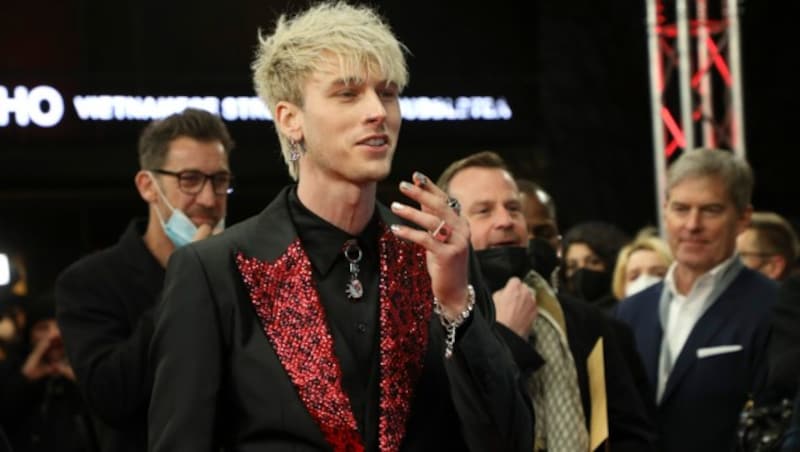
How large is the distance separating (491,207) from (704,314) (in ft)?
4.09

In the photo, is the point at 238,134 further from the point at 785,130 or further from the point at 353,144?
the point at 353,144

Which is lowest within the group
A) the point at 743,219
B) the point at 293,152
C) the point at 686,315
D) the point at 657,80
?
the point at 686,315

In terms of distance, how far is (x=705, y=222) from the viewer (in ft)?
16.7

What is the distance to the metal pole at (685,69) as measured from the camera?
9.19m

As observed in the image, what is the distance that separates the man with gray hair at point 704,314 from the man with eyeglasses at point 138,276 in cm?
153

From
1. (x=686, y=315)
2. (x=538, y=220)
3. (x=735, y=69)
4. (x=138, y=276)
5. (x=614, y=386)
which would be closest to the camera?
(x=614, y=386)

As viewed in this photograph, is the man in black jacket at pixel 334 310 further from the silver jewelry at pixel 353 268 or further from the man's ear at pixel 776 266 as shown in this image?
the man's ear at pixel 776 266

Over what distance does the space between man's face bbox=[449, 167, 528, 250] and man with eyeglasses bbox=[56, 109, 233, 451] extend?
73cm

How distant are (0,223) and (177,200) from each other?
632cm

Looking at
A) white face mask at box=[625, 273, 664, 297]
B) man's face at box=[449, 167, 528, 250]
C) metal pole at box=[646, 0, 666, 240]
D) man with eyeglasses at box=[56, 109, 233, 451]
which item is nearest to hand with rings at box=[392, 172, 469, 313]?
man's face at box=[449, 167, 528, 250]

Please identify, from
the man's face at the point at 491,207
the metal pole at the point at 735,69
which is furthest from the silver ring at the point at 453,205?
the metal pole at the point at 735,69

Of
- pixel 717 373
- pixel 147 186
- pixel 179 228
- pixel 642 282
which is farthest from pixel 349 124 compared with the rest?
pixel 642 282

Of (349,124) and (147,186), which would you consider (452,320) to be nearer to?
(349,124)

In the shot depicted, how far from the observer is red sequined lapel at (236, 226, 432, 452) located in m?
2.78
